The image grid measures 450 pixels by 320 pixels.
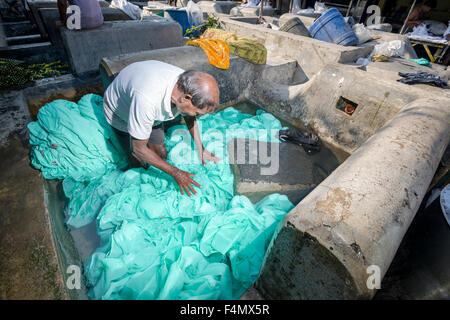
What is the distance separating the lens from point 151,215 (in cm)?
205

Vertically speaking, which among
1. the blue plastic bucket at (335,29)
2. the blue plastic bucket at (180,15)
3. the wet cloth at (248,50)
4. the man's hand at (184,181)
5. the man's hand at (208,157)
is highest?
the blue plastic bucket at (180,15)

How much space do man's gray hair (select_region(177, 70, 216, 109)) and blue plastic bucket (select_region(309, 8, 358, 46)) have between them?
484 centimetres

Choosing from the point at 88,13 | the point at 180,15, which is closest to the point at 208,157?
the point at 88,13

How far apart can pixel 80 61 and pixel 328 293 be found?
4.73 metres

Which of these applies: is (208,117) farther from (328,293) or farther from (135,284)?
(328,293)

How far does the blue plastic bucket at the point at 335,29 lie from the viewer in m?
4.85

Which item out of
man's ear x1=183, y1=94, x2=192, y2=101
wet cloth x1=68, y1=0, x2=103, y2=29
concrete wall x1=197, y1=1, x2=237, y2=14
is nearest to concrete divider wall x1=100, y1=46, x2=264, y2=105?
man's ear x1=183, y1=94, x2=192, y2=101

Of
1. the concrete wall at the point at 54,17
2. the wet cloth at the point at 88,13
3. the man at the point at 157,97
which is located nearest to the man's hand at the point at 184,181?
the man at the point at 157,97

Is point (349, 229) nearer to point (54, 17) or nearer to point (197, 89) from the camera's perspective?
point (197, 89)

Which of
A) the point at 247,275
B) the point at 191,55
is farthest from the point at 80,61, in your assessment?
the point at 247,275

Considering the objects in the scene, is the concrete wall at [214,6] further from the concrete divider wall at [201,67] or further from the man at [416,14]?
the man at [416,14]

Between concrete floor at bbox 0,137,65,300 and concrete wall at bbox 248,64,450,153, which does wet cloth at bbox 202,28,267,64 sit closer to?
concrete wall at bbox 248,64,450,153

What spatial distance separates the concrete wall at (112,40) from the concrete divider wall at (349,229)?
439 cm

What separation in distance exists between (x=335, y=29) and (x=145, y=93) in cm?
523
